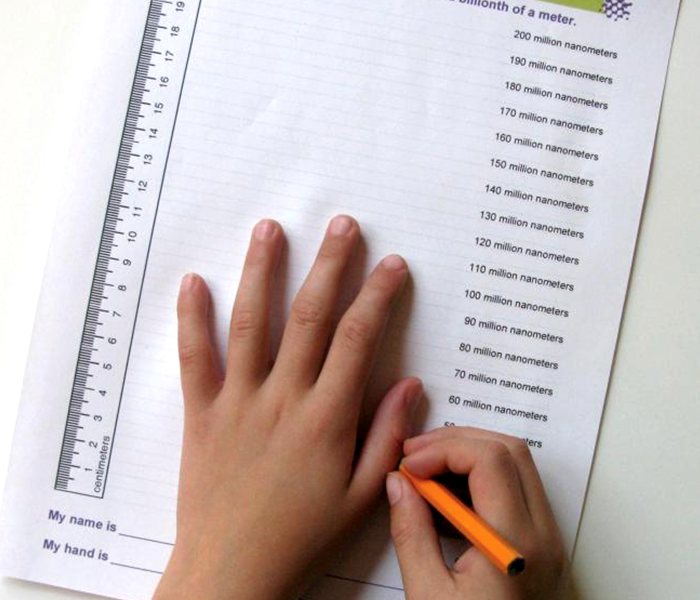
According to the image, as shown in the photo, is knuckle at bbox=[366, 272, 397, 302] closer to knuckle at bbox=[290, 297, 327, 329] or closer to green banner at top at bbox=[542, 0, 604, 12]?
knuckle at bbox=[290, 297, 327, 329]

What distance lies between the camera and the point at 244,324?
55cm

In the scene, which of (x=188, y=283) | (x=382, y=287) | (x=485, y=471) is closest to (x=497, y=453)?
(x=485, y=471)

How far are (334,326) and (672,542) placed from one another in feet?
0.90

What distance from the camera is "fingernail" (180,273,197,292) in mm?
562

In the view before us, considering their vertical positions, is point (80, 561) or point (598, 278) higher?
point (598, 278)

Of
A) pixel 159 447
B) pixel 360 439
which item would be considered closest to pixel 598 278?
pixel 360 439

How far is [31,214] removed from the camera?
1.90 ft

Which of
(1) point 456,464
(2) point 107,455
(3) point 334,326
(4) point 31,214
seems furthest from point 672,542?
(4) point 31,214

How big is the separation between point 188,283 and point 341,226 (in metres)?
0.11

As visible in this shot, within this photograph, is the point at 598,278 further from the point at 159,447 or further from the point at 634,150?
the point at 159,447

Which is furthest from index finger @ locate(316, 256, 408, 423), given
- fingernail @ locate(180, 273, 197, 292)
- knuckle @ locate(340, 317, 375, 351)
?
fingernail @ locate(180, 273, 197, 292)

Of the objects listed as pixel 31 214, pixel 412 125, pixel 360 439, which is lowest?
pixel 360 439

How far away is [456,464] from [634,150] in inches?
9.7

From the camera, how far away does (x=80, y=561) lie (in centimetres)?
57
